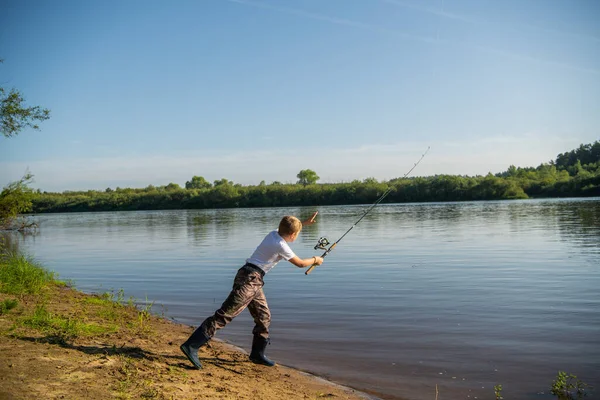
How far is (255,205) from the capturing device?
299 ft

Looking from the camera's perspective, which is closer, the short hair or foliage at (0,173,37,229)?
the short hair

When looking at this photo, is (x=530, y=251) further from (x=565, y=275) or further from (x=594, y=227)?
(x=594, y=227)

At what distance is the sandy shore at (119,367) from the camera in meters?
4.76

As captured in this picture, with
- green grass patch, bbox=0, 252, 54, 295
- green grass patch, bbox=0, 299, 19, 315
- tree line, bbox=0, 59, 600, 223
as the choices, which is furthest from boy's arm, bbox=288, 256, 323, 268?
tree line, bbox=0, 59, 600, 223

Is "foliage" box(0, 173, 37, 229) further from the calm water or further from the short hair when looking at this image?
the short hair

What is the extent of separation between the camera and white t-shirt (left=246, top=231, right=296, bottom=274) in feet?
19.8

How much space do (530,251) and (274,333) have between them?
1257 cm

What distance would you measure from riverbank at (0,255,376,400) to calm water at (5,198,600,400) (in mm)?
789

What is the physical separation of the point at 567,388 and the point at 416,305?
453 cm

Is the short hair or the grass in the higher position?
the short hair

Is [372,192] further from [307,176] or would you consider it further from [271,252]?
[271,252]

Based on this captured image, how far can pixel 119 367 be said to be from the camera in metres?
5.41

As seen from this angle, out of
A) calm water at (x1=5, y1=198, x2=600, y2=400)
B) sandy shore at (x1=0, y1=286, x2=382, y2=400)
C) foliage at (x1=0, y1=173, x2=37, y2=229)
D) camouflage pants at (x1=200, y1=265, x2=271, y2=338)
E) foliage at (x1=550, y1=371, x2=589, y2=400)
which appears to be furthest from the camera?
foliage at (x1=0, y1=173, x2=37, y2=229)

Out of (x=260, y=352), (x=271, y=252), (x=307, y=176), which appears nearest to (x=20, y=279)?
(x=260, y=352)
